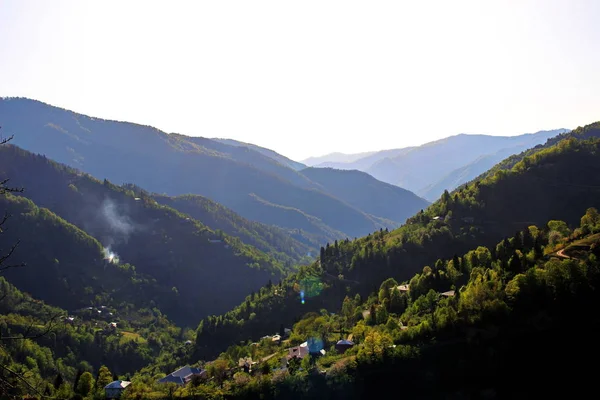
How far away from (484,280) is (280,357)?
28840mm

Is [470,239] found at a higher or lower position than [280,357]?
higher

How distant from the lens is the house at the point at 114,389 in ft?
218

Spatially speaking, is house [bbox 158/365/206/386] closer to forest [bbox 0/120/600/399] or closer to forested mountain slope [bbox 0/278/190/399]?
forest [bbox 0/120/600/399]

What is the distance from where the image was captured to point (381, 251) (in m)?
116

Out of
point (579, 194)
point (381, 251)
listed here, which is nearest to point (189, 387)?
point (381, 251)

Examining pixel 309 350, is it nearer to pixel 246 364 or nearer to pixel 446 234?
pixel 246 364

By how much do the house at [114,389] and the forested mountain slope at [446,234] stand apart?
1532 inches

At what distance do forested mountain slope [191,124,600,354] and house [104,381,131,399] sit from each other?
1532 inches

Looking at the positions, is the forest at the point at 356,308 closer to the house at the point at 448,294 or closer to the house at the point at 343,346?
the house at the point at 343,346

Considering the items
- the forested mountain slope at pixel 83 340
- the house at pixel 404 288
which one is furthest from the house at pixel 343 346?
the forested mountain slope at pixel 83 340

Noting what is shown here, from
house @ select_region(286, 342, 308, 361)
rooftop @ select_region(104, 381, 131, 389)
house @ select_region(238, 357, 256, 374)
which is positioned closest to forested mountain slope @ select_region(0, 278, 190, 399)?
rooftop @ select_region(104, 381, 131, 389)

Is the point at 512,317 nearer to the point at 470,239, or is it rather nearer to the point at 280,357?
the point at 280,357

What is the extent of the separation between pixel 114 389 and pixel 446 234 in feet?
236

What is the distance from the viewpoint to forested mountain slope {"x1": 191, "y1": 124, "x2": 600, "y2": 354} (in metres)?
108
